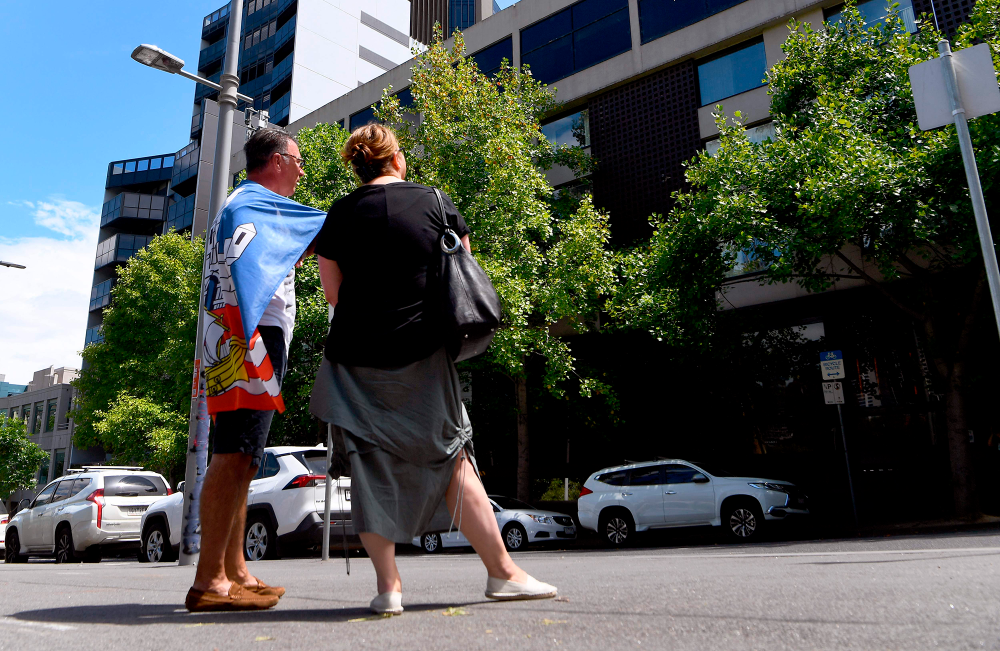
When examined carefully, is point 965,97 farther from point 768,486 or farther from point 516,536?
point 516,536

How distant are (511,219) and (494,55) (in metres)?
10.9

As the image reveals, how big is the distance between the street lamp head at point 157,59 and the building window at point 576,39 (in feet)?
39.2

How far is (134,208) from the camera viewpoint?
53219mm

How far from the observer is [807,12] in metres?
17.9

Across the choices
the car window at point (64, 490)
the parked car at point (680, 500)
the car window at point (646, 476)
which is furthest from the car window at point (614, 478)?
the car window at point (64, 490)

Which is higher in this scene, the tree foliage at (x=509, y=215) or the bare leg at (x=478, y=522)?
the tree foliage at (x=509, y=215)

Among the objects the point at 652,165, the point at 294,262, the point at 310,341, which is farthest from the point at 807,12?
Result: the point at 294,262

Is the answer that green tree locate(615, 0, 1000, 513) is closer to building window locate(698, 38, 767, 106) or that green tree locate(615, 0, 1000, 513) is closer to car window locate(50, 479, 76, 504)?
building window locate(698, 38, 767, 106)

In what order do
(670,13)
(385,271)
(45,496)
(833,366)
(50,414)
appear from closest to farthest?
(385,271)
(833,366)
(45,496)
(670,13)
(50,414)

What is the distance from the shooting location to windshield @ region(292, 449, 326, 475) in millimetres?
10469

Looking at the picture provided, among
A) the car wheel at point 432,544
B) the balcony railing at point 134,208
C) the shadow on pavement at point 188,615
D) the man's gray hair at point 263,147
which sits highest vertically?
the balcony railing at point 134,208

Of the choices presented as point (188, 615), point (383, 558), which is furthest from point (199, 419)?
point (383, 558)

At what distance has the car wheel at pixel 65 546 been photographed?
13.6 metres

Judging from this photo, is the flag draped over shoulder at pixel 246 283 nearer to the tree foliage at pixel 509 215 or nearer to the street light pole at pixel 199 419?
the street light pole at pixel 199 419
